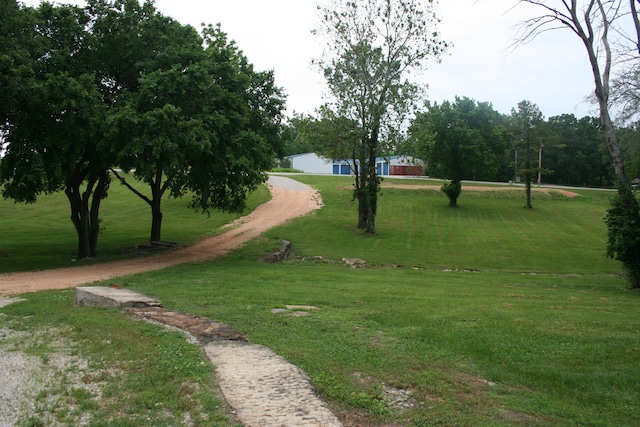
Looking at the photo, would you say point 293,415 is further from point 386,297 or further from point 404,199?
point 404,199

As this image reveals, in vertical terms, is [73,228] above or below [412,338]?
below

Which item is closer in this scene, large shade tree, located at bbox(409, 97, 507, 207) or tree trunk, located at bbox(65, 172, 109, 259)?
tree trunk, located at bbox(65, 172, 109, 259)

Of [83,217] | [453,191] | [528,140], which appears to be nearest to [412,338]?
[83,217]

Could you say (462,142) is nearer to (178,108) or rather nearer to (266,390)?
(178,108)

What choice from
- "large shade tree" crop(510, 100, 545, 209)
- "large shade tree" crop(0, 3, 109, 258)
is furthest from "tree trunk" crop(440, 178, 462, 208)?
"large shade tree" crop(0, 3, 109, 258)

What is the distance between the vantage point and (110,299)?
10680mm

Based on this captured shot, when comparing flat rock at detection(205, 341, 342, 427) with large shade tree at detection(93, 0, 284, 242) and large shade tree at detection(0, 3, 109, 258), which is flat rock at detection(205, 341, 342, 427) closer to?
large shade tree at detection(93, 0, 284, 242)

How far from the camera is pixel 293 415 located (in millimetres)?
5121

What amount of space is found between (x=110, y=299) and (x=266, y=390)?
20.3 feet

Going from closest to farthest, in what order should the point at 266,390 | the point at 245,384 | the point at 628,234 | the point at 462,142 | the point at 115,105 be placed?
the point at 266,390, the point at 245,384, the point at 628,234, the point at 115,105, the point at 462,142

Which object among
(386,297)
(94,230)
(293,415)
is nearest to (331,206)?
(94,230)

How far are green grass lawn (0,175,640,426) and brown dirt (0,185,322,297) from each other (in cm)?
181

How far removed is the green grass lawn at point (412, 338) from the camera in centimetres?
569

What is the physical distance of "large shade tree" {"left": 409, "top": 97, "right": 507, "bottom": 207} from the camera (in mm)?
47969
